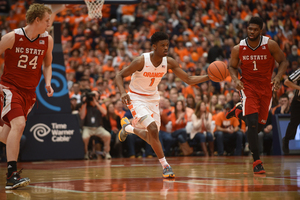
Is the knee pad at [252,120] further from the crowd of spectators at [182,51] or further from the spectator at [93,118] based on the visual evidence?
the spectator at [93,118]

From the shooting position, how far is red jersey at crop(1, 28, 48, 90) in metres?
5.62

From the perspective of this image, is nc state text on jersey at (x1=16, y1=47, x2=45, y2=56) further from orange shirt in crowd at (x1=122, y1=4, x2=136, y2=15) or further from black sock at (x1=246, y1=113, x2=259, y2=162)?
orange shirt in crowd at (x1=122, y1=4, x2=136, y2=15)

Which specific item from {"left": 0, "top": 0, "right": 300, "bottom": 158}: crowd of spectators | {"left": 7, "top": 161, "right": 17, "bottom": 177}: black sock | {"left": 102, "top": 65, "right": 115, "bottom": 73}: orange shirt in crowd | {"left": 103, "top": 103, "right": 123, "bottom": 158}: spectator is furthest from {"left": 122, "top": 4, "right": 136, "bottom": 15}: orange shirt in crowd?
{"left": 7, "top": 161, "right": 17, "bottom": 177}: black sock

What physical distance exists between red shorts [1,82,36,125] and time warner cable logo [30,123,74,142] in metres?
5.81

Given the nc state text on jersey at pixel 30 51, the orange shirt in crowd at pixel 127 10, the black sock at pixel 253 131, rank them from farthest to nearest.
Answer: the orange shirt in crowd at pixel 127 10 → the black sock at pixel 253 131 → the nc state text on jersey at pixel 30 51

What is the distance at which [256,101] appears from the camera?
7.17 m

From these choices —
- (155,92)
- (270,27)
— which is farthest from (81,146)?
(270,27)

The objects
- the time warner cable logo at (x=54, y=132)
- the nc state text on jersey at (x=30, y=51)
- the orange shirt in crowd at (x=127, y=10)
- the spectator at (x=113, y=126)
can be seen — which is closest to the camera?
the nc state text on jersey at (x=30, y=51)

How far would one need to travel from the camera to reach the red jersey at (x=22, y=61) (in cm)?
562

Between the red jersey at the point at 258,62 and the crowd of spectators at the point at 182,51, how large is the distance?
5800 mm

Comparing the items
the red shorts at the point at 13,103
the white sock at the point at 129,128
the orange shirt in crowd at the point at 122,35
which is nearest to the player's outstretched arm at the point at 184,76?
the white sock at the point at 129,128

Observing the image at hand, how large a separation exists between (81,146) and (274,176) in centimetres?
666

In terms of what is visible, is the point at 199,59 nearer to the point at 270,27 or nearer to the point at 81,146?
the point at 270,27

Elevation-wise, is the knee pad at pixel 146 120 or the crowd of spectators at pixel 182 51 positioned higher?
the crowd of spectators at pixel 182 51
